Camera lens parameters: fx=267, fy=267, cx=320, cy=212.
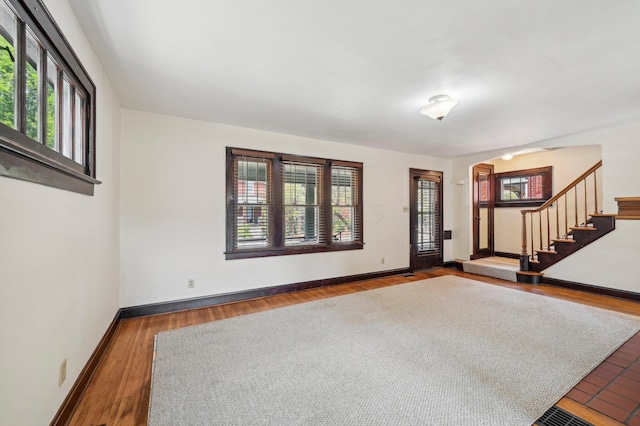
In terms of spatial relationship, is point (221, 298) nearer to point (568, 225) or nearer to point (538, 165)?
point (568, 225)

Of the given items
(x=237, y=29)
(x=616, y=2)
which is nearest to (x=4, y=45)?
(x=237, y=29)

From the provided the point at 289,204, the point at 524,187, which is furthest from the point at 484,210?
the point at 289,204

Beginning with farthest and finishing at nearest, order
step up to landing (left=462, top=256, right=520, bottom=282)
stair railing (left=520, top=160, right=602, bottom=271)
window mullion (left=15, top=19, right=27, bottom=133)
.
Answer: step up to landing (left=462, top=256, right=520, bottom=282), stair railing (left=520, top=160, right=602, bottom=271), window mullion (left=15, top=19, right=27, bottom=133)

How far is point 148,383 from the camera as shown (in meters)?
2.05

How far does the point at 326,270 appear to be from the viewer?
474cm

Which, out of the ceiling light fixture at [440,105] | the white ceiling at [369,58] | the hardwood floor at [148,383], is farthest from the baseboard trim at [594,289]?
the ceiling light fixture at [440,105]

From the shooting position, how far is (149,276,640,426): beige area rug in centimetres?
169

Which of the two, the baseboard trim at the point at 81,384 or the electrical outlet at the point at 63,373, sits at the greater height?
the electrical outlet at the point at 63,373

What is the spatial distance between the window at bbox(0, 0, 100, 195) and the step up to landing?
634cm

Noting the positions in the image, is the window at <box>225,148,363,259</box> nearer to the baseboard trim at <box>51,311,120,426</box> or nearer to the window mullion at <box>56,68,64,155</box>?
the baseboard trim at <box>51,311,120,426</box>

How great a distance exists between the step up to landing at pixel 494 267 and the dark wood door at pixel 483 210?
33 cm

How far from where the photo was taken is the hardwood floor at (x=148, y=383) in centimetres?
169

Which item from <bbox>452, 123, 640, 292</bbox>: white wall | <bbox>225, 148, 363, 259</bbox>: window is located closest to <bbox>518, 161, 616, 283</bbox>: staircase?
<bbox>452, 123, 640, 292</bbox>: white wall

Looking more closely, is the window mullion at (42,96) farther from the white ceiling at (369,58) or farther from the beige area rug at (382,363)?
the beige area rug at (382,363)
